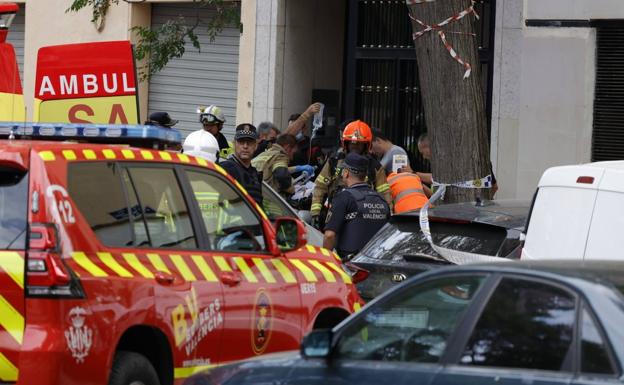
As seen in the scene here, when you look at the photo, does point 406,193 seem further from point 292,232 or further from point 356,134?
point 292,232

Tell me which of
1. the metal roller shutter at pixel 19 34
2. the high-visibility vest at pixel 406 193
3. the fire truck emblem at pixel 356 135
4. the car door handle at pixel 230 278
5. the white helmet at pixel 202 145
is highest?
the metal roller shutter at pixel 19 34

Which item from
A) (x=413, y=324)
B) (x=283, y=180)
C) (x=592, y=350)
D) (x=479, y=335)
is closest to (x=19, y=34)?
(x=283, y=180)

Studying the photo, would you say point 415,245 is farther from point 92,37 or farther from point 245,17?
point 92,37

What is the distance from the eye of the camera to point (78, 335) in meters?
6.55

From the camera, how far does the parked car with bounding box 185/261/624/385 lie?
4.90 meters

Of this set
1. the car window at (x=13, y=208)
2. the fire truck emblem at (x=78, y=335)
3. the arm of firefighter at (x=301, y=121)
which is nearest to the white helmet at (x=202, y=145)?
the car window at (x=13, y=208)

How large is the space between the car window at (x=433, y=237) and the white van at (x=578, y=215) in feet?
3.02

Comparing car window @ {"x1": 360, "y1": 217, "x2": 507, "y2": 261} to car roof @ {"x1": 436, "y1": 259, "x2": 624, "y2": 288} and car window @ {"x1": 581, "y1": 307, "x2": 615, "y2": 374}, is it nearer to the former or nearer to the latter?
car roof @ {"x1": 436, "y1": 259, "x2": 624, "y2": 288}

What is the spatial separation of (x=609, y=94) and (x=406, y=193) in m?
5.14

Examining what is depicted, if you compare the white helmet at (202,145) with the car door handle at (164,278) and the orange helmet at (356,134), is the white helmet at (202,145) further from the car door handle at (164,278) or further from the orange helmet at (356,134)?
the car door handle at (164,278)

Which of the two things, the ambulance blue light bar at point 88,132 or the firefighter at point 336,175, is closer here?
the ambulance blue light bar at point 88,132

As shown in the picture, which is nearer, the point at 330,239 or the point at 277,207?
the point at 330,239

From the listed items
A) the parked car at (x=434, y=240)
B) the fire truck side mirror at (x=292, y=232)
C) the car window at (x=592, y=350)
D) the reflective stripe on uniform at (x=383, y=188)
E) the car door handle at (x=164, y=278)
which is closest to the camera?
the car window at (x=592, y=350)

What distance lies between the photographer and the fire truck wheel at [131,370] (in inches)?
269
